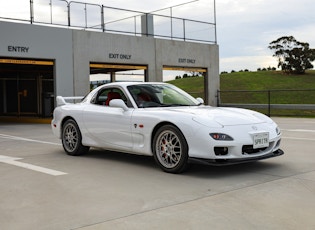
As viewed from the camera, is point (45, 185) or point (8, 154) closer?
point (45, 185)

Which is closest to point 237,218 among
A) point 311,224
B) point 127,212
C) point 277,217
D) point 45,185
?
point 277,217

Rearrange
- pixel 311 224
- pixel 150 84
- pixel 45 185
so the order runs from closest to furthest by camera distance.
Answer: pixel 311 224 < pixel 45 185 < pixel 150 84

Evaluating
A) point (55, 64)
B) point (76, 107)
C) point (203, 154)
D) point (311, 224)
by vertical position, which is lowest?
point (311, 224)

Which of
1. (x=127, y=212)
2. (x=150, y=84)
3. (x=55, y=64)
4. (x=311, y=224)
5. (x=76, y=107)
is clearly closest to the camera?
(x=311, y=224)

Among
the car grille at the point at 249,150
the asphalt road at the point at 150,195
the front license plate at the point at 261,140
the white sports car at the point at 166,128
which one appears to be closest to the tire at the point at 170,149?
the white sports car at the point at 166,128

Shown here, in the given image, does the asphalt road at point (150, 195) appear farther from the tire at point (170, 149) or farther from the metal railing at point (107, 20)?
the metal railing at point (107, 20)

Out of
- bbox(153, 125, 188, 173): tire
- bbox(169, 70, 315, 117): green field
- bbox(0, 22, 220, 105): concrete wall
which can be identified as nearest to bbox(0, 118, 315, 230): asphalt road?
bbox(153, 125, 188, 173): tire

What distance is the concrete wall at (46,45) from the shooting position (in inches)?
621

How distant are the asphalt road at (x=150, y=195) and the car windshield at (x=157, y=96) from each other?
3.23 feet

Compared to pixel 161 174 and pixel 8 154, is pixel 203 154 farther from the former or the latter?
pixel 8 154

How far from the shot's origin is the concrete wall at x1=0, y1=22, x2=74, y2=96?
1578 centimetres

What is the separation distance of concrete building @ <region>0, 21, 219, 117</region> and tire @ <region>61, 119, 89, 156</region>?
8.94 meters

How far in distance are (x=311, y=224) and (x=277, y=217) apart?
307 mm

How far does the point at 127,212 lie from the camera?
4.04 metres
